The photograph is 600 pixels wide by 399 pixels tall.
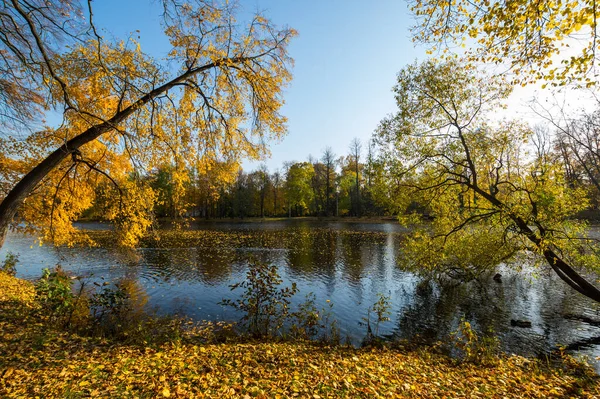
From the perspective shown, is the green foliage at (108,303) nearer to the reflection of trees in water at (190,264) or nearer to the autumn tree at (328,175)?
the reflection of trees in water at (190,264)

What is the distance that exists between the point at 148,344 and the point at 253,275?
10.2 ft

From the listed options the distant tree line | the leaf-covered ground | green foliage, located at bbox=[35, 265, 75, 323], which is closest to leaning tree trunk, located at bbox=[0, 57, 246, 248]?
green foliage, located at bbox=[35, 265, 75, 323]

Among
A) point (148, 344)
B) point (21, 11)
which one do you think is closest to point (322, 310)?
point (148, 344)

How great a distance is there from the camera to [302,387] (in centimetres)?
470

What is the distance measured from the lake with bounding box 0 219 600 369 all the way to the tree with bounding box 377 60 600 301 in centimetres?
193

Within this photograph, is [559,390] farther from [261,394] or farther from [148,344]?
[148,344]

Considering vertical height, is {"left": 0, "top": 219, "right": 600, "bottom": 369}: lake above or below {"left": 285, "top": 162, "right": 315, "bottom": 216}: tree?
below

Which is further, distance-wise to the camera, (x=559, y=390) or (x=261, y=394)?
(x=559, y=390)

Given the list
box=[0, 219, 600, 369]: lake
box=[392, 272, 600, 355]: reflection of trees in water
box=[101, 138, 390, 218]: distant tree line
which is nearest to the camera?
box=[392, 272, 600, 355]: reflection of trees in water

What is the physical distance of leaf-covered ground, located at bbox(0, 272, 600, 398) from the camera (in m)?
4.37

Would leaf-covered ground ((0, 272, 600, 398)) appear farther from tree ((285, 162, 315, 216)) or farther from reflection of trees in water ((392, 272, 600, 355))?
tree ((285, 162, 315, 216))

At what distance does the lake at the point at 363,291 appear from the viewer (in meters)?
9.83

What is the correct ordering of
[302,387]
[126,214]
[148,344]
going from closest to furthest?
[302,387] < [148,344] < [126,214]

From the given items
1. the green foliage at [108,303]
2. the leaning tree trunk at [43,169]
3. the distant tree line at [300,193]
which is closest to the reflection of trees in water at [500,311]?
the green foliage at [108,303]
